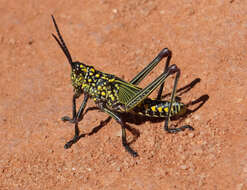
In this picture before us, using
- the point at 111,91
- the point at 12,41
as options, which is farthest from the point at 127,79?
the point at 12,41

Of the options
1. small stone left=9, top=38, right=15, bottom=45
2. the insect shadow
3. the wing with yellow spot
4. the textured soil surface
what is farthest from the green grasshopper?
small stone left=9, top=38, right=15, bottom=45

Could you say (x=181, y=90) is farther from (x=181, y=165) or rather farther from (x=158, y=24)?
(x=158, y=24)

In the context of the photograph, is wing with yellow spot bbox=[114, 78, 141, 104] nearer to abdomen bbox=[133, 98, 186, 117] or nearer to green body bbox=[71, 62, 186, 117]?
green body bbox=[71, 62, 186, 117]

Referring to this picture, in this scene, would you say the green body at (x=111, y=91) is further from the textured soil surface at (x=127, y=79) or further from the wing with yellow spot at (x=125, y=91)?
the textured soil surface at (x=127, y=79)

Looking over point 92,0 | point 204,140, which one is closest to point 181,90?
point 204,140

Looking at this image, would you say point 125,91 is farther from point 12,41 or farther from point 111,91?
point 12,41
